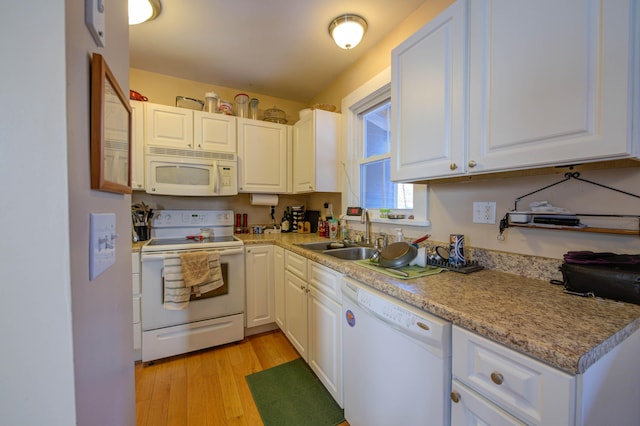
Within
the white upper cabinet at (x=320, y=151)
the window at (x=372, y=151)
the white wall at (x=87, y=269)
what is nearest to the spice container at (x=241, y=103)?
the white upper cabinet at (x=320, y=151)

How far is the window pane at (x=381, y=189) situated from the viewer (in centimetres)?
191

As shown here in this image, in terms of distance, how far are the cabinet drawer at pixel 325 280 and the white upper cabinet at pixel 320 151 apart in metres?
0.98

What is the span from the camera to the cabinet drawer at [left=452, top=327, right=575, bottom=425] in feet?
1.94

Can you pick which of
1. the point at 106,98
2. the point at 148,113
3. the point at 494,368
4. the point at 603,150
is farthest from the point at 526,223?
the point at 148,113

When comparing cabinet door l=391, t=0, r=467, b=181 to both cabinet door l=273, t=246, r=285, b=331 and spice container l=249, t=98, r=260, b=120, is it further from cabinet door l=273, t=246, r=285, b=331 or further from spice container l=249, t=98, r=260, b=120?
spice container l=249, t=98, r=260, b=120

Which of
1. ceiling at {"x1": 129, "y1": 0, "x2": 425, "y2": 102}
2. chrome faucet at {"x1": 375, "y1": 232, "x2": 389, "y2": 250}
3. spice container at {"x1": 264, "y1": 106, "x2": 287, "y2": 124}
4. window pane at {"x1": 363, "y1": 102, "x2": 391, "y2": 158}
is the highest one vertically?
ceiling at {"x1": 129, "y1": 0, "x2": 425, "y2": 102}

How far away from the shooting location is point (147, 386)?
174 cm

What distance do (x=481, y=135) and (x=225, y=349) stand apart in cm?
239

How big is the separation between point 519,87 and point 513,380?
3.22 ft

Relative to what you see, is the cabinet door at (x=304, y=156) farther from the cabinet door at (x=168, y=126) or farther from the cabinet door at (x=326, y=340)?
the cabinet door at (x=326, y=340)

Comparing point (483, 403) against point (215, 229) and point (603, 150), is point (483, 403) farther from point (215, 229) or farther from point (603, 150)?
point (215, 229)

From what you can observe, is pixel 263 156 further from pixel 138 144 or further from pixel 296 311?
pixel 296 311

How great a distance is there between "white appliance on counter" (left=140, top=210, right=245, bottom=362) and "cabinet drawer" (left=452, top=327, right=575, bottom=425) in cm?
184

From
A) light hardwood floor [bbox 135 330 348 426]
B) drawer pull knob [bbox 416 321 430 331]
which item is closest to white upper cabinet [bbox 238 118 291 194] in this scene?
light hardwood floor [bbox 135 330 348 426]
